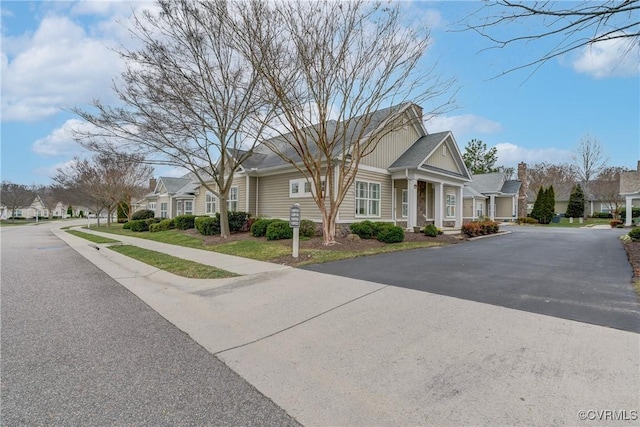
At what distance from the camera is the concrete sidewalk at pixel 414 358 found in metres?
2.43

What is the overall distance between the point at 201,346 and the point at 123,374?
33.7 inches

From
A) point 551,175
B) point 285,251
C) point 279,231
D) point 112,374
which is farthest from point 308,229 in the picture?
point 551,175

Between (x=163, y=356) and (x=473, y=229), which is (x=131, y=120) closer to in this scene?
(x=163, y=356)

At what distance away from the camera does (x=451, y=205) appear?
20625mm

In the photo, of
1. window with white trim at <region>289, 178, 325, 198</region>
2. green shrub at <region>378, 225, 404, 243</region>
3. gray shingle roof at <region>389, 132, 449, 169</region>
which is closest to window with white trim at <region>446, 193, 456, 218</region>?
gray shingle roof at <region>389, 132, 449, 169</region>

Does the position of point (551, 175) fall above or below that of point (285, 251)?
above

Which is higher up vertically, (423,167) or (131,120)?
→ (131,120)

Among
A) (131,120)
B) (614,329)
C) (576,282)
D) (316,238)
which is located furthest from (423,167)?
(131,120)

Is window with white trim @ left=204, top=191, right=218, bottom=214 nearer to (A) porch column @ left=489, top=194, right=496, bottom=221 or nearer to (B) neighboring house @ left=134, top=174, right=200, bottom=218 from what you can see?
(B) neighboring house @ left=134, top=174, right=200, bottom=218

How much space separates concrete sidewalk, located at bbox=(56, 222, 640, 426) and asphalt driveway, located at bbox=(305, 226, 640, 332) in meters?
0.49

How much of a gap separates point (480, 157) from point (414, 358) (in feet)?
173

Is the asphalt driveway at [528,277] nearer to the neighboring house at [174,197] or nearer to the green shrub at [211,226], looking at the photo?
the green shrub at [211,226]

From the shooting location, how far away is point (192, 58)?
1280cm

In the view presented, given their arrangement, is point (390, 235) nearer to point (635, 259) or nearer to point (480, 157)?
point (635, 259)
